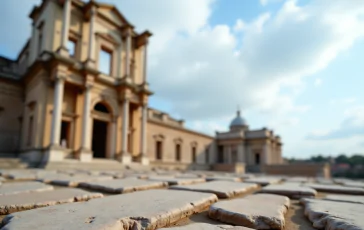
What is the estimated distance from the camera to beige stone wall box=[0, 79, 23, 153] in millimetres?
12095

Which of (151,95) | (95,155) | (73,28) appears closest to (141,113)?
(151,95)

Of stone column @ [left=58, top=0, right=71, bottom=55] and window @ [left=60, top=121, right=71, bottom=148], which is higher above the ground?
stone column @ [left=58, top=0, right=71, bottom=55]

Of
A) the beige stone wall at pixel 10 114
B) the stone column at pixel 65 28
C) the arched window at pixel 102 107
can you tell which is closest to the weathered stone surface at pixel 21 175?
the stone column at pixel 65 28

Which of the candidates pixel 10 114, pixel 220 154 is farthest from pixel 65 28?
pixel 220 154

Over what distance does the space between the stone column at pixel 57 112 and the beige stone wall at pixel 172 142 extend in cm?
924

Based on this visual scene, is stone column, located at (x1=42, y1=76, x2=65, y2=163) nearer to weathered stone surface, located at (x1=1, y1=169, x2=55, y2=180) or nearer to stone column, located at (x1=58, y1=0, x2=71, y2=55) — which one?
stone column, located at (x1=58, y1=0, x2=71, y2=55)

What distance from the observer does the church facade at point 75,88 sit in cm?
1082

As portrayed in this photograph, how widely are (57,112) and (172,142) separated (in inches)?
523

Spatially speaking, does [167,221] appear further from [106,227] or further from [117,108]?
[117,108]

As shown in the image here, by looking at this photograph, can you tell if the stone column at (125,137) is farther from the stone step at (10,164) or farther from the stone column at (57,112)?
the stone step at (10,164)

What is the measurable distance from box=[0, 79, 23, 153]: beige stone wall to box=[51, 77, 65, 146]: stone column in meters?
3.88

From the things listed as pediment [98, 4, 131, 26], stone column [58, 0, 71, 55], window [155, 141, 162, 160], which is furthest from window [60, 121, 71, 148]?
window [155, 141, 162, 160]

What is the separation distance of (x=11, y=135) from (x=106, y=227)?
48.0 feet

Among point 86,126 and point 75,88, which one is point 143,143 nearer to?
point 86,126
